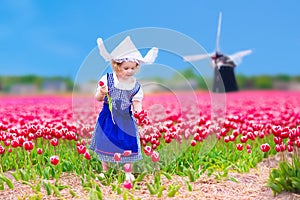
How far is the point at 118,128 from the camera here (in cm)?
508

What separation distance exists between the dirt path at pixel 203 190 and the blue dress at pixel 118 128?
0.34 m

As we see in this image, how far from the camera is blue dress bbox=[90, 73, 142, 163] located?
5047 mm

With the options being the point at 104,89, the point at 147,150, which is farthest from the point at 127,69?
the point at 147,150

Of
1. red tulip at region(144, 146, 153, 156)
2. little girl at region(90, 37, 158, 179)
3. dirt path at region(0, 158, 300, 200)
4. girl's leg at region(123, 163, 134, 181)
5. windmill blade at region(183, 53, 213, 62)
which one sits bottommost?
dirt path at region(0, 158, 300, 200)

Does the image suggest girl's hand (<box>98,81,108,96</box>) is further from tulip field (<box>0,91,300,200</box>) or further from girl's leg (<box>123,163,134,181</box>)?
girl's leg (<box>123,163,134,181</box>)

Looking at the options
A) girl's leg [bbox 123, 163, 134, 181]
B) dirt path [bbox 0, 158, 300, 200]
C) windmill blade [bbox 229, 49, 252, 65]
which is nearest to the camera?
dirt path [bbox 0, 158, 300, 200]

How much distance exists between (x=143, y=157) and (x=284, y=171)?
147 centimetres

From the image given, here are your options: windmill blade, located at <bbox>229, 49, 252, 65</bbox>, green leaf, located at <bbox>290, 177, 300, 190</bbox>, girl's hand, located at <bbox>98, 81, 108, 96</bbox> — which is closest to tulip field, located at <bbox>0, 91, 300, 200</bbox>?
green leaf, located at <bbox>290, 177, 300, 190</bbox>

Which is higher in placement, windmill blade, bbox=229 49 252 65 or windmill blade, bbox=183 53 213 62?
windmill blade, bbox=229 49 252 65

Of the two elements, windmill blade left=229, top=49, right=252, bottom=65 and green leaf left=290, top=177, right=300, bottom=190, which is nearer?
green leaf left=290, top=177, right=300, bottom=190

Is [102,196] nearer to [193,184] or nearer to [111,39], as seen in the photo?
[193,184]

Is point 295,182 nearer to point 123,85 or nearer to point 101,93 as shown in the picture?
point 123,85

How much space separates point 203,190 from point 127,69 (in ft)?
4.45

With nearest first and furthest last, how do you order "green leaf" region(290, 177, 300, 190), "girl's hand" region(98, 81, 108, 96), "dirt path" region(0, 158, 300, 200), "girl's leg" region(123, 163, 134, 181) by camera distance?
"green leaf" region(290, 177, 300, 190) < "dirt path" region(0, 158, 300, 200) < "girl's leg" region(123, 163, 134, 181) < "girl's hand" region(98, 81, 108, 96)
